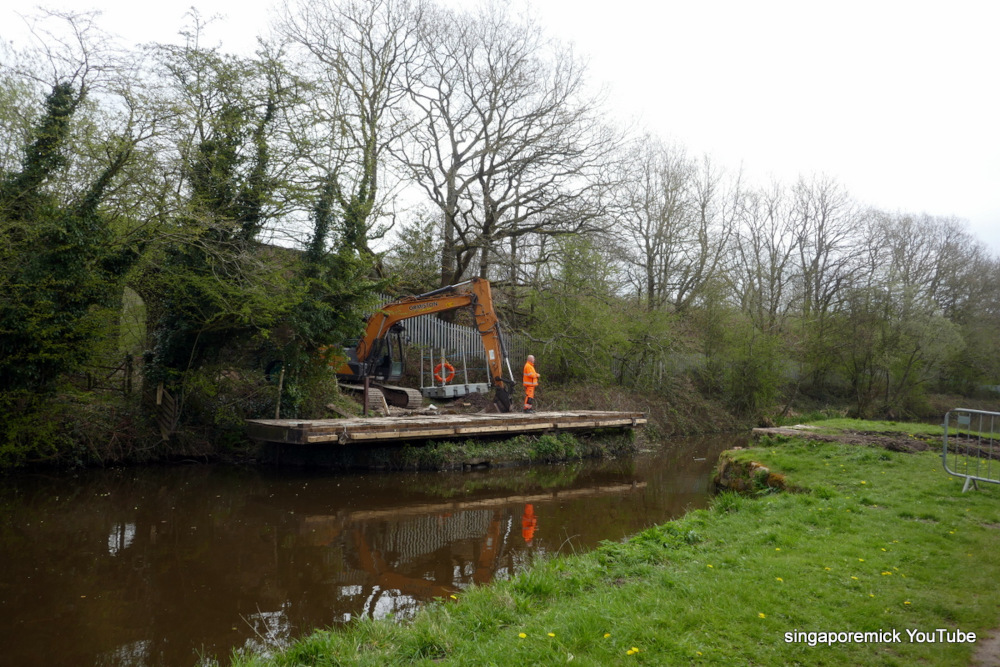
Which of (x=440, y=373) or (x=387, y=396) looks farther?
(x=440, y=373)

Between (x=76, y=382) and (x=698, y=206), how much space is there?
21.3 m

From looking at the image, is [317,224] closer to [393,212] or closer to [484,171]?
[393,212]

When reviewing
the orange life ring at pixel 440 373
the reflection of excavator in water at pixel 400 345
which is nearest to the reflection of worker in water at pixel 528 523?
the reflection of excavator in water at pixel 400 345

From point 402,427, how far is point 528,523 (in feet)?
12.1

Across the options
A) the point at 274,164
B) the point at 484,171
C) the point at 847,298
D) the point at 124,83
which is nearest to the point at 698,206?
the point at 847,298

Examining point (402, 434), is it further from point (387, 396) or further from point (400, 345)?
point (400, 345)

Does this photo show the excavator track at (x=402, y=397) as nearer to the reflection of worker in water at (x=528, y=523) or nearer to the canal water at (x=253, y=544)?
the canal water at (x=253, y=544)

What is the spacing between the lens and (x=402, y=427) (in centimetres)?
1109

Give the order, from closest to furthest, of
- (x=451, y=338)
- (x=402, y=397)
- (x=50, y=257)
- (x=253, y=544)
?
(x=253, y=544), (x=50, y=257), (x=402, y=397), (x=451, y=338)

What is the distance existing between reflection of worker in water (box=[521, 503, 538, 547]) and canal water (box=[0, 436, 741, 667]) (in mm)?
16

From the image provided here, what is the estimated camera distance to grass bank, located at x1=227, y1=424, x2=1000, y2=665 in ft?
10.7

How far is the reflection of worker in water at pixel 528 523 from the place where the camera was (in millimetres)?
7484

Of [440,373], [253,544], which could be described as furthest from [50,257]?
[440,373]

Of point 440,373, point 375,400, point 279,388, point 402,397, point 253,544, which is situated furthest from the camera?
point 440,373
